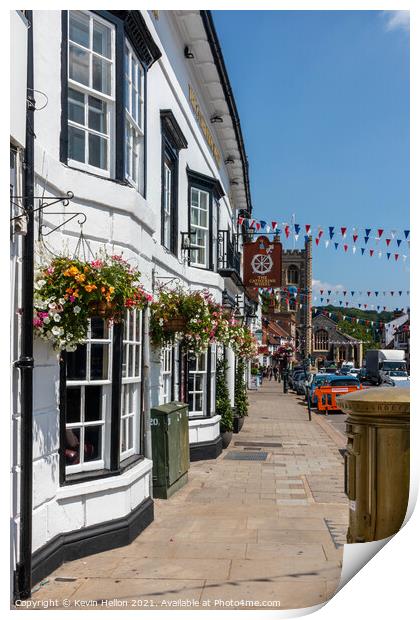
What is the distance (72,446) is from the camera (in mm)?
6539

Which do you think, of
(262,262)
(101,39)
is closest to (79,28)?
(101,39)

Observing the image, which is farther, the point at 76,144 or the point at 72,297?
the point at 76,144

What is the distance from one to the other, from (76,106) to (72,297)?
80.2 inches

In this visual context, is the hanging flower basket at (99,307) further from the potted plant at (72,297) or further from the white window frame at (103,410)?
the white window frame at (103,410)

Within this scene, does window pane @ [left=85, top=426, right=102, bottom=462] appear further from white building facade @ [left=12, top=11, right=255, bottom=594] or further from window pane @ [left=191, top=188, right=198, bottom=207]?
window pane @ [left=191, top=188, right=198, bottom=207]

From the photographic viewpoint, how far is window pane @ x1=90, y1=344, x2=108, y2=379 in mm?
6805

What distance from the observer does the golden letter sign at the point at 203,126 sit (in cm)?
1269

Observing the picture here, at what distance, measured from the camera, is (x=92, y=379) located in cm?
678

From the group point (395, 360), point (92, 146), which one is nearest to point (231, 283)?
point (92, 146)

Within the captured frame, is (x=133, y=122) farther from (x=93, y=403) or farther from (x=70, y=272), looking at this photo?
(x=93, y=403)

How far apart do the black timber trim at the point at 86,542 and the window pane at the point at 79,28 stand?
4203 millimetres

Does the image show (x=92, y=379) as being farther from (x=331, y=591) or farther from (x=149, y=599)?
(x=331, y=591)

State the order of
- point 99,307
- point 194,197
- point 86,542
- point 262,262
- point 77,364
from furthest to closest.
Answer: point 262,262 < point 194,197 < point 77,364 < point 86,542 < point 99,307

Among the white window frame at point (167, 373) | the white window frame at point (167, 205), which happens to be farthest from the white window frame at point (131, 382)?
the white window frame at point (167, 205)
